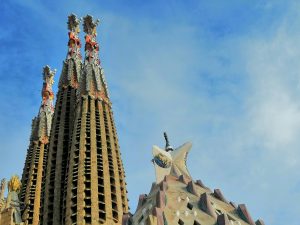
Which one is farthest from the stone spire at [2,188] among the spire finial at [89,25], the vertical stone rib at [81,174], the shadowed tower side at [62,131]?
the spire finial at [89,25]

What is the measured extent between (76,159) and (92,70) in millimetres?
12360

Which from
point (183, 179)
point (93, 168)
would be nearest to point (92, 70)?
point (93, 168)

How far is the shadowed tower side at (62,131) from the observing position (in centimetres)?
4362

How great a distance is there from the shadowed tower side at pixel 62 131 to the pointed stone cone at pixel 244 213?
1002 inches

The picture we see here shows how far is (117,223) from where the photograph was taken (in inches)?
1550

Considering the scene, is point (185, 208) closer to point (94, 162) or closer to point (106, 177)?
point (106, 177)

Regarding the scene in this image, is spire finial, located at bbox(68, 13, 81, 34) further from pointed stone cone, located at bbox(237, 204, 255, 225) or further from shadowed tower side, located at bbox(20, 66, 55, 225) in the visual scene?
pointed stone cone, located at bbox(237, 204, 255, 225)

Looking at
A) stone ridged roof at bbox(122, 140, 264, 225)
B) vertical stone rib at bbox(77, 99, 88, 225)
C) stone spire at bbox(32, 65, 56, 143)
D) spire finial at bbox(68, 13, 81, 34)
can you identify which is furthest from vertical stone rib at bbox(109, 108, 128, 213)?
stone ridged roof at bbox(122, 140, 264, 225)

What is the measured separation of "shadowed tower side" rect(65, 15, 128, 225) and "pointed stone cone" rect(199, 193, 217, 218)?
69.8ft

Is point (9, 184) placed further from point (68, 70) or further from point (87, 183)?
point (68, 70)

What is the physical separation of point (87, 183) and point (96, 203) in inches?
91.5

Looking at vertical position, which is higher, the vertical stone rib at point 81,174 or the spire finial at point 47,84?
the spire finial at point 47,84

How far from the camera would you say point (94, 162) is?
44.0 m

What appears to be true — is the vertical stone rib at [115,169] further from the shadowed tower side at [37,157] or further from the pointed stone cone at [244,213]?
the pointed stone cone at [244,213]
